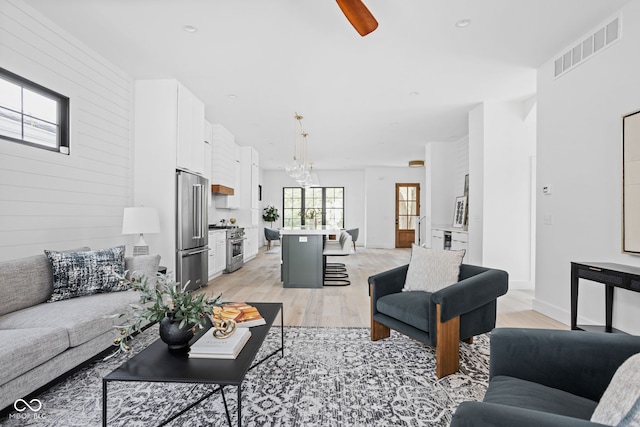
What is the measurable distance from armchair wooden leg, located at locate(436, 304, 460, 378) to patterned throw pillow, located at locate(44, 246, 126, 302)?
249 centimetres

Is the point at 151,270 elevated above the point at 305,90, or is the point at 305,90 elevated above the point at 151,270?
the point at 305,90

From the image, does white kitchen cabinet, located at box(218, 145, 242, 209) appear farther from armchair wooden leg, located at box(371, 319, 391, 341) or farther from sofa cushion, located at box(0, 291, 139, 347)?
armchair wooden leg, located at box(371, 319, 391, 341)

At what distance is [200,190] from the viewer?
4930mm

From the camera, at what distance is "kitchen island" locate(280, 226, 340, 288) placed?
201 inches

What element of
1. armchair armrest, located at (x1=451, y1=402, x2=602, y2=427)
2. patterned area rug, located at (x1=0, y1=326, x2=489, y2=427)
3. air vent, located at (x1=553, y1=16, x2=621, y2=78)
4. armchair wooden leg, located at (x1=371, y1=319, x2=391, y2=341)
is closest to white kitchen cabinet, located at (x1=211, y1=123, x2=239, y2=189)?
patterned area rug, located at (x1=0, y1=326, x2=489, y2=427)

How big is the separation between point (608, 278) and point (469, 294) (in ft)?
4.13

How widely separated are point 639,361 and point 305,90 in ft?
14.4

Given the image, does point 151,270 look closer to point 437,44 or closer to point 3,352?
point 3,352

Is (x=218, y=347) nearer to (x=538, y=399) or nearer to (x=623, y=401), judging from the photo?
(x=538, y=399)

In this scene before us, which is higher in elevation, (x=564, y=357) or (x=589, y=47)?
(x=589, y=47)

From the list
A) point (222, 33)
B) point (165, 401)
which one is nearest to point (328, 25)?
point (222, 33)

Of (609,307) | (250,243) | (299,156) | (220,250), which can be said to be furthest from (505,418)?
(299,156)

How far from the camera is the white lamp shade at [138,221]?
359cm

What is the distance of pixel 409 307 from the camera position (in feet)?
8.07
